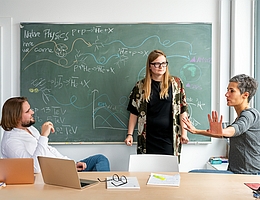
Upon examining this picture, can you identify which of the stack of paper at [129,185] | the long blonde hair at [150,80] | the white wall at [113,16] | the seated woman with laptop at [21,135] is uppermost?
the white wall at [113,16]

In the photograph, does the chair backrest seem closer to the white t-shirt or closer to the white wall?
the white t-shirt

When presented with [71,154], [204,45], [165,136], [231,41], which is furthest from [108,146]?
[231,41]

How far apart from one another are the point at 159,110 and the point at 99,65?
88 cm

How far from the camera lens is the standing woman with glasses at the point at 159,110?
12.1ft

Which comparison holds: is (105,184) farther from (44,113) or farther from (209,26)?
(209,26)

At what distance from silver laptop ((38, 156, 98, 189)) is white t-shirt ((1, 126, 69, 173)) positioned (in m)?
0.44

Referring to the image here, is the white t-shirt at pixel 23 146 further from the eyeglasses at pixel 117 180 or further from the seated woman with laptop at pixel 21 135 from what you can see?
the eyeglasses at pixel 117 180

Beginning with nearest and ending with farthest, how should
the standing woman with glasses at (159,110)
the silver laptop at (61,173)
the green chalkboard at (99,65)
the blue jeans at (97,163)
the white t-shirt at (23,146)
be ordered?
the silver laptop at (61,173)
the white t-shirt at (23,146)
the blue jeans at (97,163)
the standing woman with glasses at (159,110)
the green chalkboard at (99,65)

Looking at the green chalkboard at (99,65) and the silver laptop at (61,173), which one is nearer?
the silver laptop at (61,173)

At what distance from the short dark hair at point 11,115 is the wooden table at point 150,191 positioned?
2.39 ft

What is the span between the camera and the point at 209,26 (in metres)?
4.00

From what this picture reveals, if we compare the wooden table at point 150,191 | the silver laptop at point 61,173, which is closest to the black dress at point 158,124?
the wooden table at point 150,191

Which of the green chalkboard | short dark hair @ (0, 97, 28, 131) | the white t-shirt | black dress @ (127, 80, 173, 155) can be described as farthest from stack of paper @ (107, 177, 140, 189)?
the green chalkboard

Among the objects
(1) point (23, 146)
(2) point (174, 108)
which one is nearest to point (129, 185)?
(1) point (23, 146)
